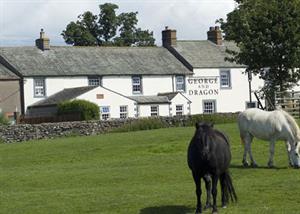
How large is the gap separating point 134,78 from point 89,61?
490cm

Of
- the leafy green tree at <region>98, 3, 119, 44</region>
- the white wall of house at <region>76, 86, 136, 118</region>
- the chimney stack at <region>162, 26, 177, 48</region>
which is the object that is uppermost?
the leafy green tree at <region>98, 3, 119, 44</region>

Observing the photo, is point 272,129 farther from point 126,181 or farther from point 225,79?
point 225,79

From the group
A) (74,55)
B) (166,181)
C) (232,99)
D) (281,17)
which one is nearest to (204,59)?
(232,99)

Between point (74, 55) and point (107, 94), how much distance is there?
9.69 meters

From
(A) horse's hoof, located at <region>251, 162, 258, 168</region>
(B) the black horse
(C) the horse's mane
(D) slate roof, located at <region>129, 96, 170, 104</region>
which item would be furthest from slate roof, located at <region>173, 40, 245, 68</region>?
(B) the black horse

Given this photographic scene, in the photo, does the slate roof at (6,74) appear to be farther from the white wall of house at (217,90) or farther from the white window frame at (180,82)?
the white wall of house at (217,90)

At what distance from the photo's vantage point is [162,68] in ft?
253

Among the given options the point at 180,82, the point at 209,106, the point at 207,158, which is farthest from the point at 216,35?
the point at 207,158

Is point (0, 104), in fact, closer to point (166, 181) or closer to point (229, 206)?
point (166, 181)

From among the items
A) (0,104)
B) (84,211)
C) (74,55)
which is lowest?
(84,211)

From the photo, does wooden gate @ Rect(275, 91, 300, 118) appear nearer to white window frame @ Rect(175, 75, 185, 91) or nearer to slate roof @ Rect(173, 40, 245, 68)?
white window frame @ Rect(175, 75, 185, 91)

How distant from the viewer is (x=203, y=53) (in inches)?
3248

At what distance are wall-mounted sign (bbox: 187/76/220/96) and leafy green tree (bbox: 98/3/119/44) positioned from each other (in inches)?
1251

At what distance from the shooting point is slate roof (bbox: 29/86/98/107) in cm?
6694
